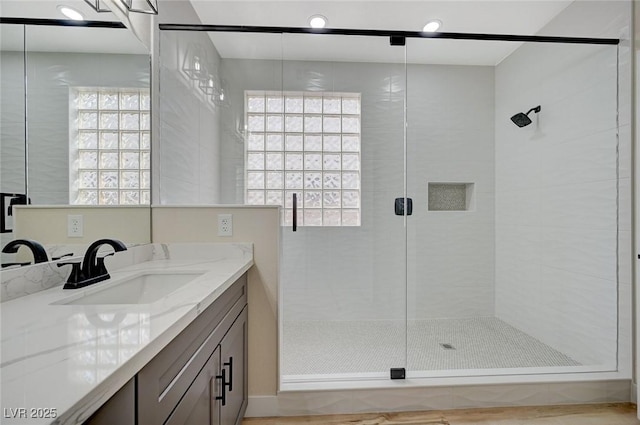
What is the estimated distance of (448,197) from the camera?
9.43 ft

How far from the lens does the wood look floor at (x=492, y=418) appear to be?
68.3 inches

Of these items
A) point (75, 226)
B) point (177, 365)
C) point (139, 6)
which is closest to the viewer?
point (177, 365)

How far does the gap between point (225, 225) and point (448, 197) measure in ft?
6.48

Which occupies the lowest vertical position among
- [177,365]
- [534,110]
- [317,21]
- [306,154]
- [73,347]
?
[177,365]

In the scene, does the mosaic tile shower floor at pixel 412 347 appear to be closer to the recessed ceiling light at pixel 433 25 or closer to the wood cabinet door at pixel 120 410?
the wood cabinet door at pixel 120 410

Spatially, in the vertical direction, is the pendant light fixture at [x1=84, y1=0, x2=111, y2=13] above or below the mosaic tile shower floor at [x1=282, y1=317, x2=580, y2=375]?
above

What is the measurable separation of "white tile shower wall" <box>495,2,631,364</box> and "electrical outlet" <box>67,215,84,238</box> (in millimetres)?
2803

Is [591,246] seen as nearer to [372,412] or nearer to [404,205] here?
[404,205]

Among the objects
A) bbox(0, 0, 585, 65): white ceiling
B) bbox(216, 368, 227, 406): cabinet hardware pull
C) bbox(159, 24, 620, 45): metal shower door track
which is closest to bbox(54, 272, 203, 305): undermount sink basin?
bbox(216, 368, 227, 406): cabinet hardware pull

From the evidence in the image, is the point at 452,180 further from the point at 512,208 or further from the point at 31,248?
the point at 31,248

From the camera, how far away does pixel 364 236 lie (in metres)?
2.65

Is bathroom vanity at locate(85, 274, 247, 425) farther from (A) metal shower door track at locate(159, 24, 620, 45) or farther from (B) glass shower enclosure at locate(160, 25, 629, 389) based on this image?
(A) metal shower door track at locate(159, 24, 620, 45)

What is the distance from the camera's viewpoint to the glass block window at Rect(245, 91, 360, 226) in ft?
7.61

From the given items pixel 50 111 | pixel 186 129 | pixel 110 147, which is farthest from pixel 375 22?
pixel 50 111
